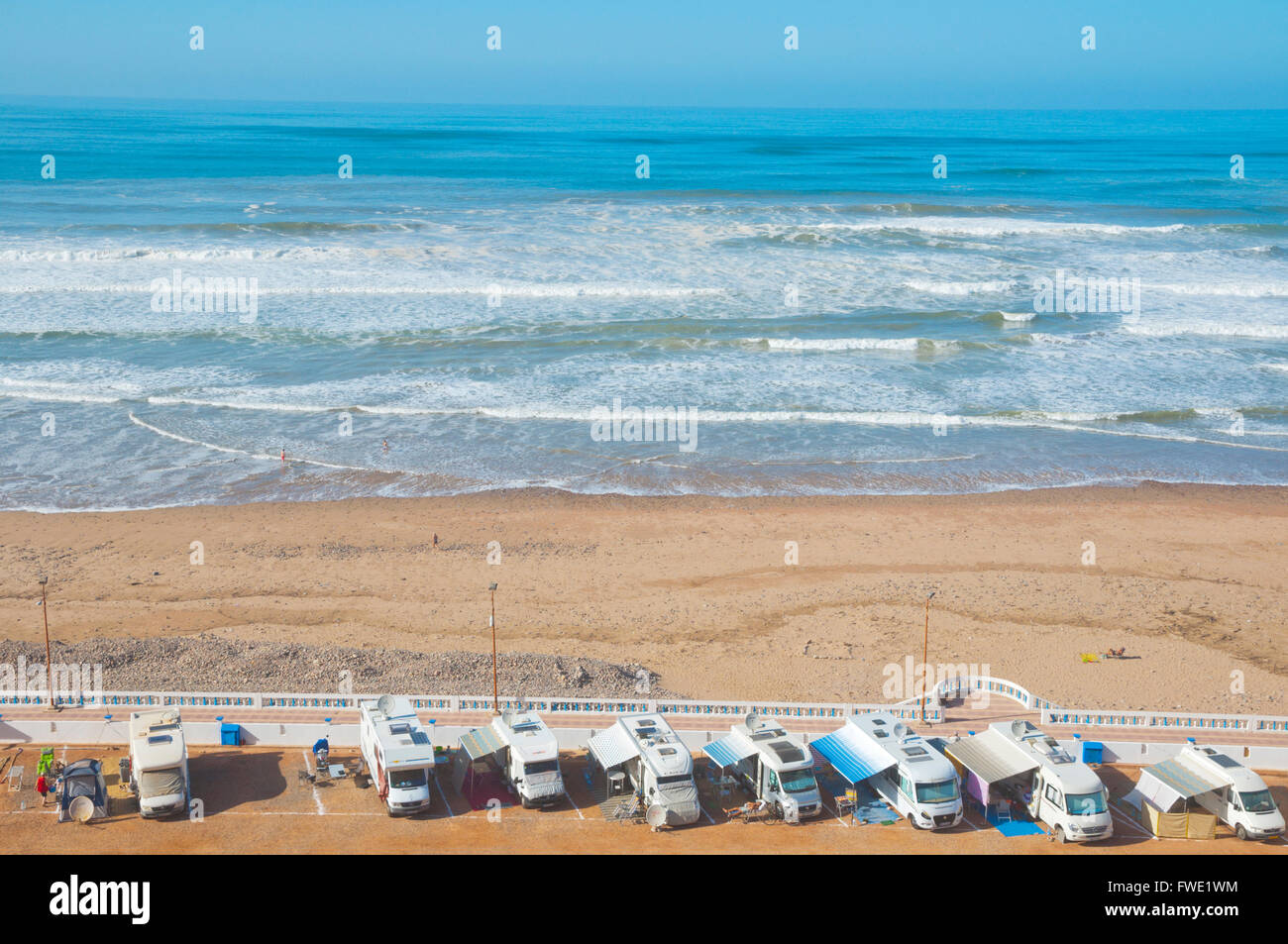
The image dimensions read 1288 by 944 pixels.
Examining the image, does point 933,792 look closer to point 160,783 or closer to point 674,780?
point 674,780

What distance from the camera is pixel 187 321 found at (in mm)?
42375

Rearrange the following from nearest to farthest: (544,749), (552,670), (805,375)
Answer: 1. (544,749)
2. (552,670)
3. (805,375)

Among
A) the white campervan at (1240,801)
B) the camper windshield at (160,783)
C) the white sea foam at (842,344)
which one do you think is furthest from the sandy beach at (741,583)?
the white sea foam at (842,344)

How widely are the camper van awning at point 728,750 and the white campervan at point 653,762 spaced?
1.58 feet

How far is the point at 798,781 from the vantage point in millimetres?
14664

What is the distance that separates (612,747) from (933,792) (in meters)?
4.27

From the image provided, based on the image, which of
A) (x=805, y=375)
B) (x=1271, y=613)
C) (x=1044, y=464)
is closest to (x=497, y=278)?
(x=805, y=375)

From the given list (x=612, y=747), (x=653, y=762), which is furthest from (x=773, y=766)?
(x=612, y=747)

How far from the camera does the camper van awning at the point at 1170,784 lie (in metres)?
14.2

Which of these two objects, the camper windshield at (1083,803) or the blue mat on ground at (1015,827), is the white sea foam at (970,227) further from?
the camper windshield at (1083,803)

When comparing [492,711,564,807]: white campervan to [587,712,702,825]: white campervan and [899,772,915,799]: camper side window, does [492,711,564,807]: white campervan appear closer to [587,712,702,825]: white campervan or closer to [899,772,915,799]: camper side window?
[587,712,702,825]: white campervan

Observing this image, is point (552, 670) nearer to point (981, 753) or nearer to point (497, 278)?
point (981, 753)

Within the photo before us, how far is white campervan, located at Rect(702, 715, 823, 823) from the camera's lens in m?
14.6

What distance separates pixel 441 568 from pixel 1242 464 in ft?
71.3
